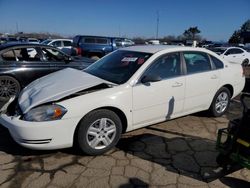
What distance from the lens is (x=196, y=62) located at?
4602mm

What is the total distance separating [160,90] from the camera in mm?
3918

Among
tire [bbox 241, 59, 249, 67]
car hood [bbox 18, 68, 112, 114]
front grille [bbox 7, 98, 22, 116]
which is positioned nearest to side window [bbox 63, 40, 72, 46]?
tire [bbox 241, 59, 249, 67]

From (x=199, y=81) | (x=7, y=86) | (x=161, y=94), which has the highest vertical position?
(x=199, y=81)

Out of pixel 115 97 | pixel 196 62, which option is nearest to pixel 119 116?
pixel 115 97

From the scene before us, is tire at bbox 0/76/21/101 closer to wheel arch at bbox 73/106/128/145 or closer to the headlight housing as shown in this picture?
the headlight housing

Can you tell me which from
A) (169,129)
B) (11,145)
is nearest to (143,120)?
(169,129)

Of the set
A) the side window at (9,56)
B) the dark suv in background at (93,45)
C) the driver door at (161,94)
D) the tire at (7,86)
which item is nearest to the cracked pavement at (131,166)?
the driver door at (161,94)

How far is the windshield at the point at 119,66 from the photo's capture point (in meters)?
3.86

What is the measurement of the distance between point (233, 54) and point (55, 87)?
1406cm

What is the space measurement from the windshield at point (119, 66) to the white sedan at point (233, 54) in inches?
468

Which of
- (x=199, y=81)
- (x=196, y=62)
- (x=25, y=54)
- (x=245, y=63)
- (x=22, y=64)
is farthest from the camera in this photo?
(x=245, y=63)

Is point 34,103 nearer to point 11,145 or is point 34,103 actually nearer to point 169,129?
point 11,145

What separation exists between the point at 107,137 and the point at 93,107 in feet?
1.72

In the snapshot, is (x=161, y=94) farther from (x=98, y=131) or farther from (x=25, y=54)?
(x=25, y=54)
